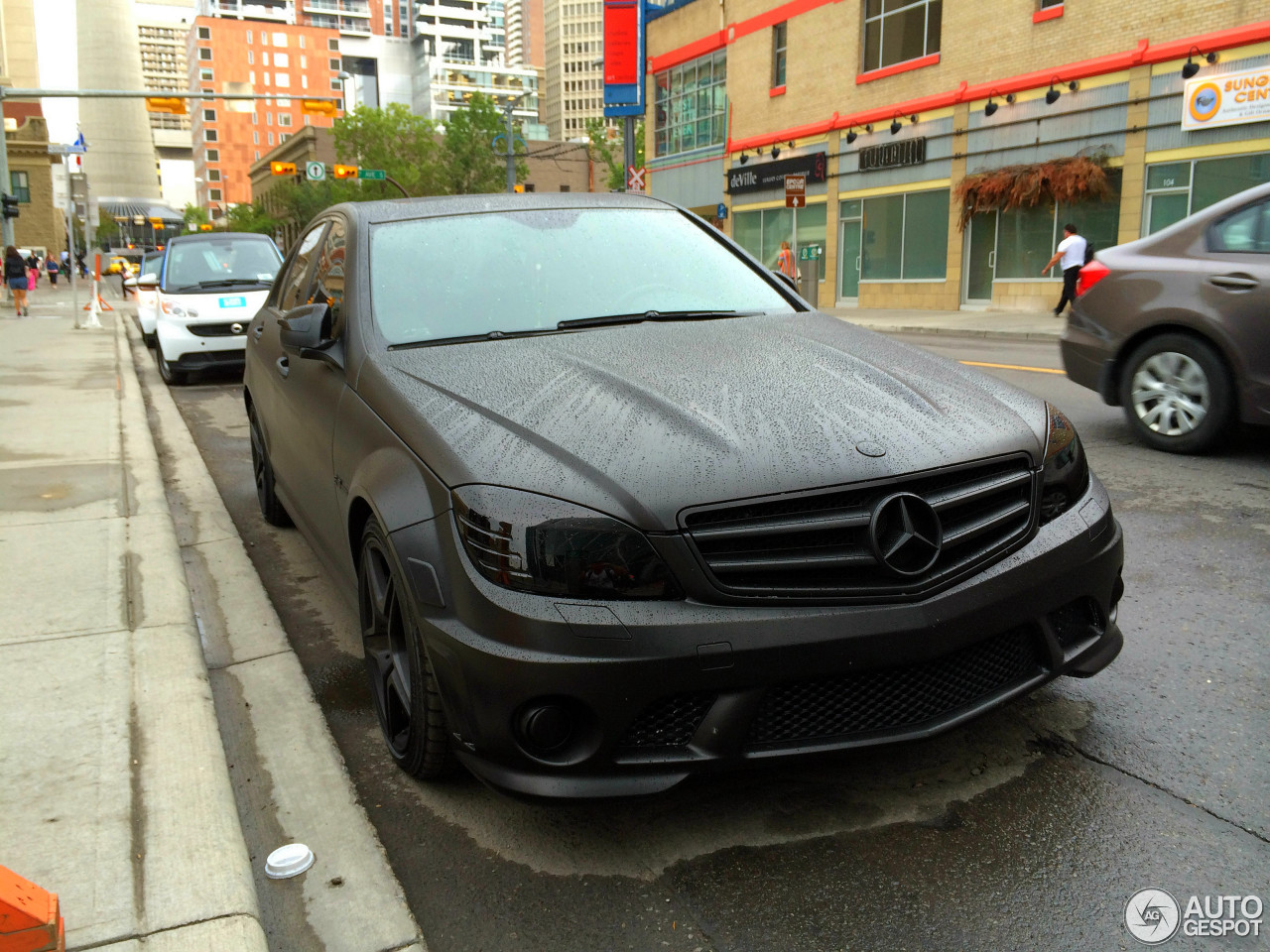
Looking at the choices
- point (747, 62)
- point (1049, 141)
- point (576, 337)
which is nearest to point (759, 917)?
point (576, 337)

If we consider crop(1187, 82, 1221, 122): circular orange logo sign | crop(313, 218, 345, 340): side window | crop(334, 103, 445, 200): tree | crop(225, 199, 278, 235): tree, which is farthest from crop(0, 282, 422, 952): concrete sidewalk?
crop(225, 199, 278, 235): tree

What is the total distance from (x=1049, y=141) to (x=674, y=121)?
1899cm

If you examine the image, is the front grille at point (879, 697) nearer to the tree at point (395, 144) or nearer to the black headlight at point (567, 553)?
the black headlight at point (567, 553)

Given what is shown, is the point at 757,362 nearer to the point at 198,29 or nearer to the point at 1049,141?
the point at 1049,141

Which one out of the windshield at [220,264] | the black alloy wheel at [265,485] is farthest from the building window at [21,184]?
the black alloy wheel at [265,485]

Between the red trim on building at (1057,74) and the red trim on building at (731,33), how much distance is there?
3.44 m

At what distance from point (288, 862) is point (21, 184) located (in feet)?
306

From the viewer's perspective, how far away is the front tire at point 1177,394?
6.57 m

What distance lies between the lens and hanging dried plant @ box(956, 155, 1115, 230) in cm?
2375

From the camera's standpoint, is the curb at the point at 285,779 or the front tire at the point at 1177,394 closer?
the curb at the point at 285,779

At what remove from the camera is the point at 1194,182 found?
2195 cm

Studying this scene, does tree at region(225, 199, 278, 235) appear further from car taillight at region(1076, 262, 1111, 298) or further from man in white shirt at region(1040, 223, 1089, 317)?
car taillight at region(1076, 262, 1111, 298)

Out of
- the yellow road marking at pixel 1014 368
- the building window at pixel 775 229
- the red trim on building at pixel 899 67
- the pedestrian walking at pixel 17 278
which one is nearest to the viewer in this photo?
the yellow road marking at pixel 1014 368

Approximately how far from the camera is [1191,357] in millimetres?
6691
